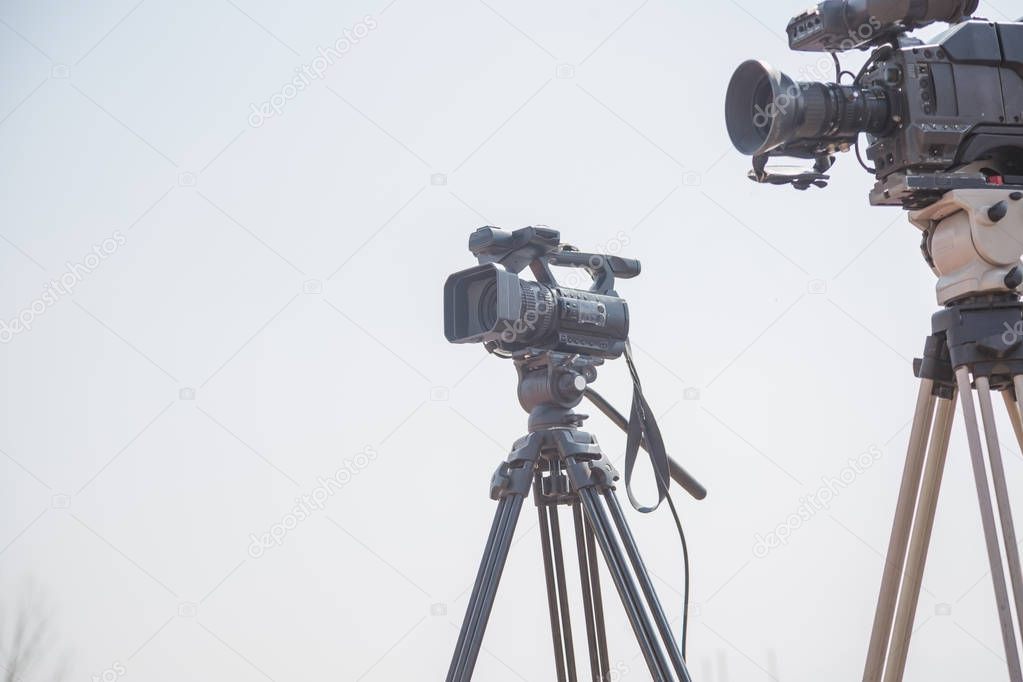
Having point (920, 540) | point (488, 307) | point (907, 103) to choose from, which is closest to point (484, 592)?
point (488, 307)

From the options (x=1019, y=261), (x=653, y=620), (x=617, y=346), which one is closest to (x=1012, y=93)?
(x=1019, y=261)

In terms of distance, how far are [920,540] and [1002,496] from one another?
187 mm

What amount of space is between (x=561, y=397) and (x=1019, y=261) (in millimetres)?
823

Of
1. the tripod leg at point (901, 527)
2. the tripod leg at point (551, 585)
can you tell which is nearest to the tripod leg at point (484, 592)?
the tripod leg at point (551, 585)

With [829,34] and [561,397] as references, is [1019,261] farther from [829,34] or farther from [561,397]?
[561,397]

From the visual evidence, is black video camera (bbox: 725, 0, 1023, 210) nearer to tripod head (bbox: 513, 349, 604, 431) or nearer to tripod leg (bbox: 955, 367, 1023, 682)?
tripod leg (bbox: 955, 367, 1023, 682)

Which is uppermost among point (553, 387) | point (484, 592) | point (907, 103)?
point (907, 103)

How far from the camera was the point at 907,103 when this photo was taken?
1.88 metres

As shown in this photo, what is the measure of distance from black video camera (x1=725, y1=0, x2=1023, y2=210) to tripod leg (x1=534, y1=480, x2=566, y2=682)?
757mm

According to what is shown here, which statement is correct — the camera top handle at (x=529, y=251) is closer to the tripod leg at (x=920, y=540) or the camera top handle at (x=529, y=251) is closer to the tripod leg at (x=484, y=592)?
the tripod leg at (x=484, y=592)

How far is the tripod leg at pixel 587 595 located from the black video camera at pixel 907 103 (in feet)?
2.48

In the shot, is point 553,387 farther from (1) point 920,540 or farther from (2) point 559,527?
(1) point 920,540

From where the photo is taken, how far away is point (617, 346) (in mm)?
2139

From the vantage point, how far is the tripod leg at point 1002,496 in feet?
5.54
